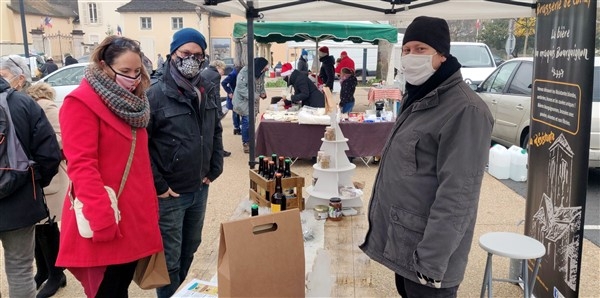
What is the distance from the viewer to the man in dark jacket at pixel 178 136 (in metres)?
2.69

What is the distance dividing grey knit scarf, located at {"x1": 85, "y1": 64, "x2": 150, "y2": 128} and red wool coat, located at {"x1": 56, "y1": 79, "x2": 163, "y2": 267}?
3cm

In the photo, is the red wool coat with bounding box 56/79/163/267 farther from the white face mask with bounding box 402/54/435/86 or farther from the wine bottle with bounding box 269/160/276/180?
the white face mask with bounding box 402/54/435/86

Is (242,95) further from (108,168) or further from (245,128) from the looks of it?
(108,168)

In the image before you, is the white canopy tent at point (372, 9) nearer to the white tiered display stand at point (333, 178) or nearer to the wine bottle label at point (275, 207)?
the white tiered display stand at point (333, 178)

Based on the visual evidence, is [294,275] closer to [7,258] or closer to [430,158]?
[430,158]

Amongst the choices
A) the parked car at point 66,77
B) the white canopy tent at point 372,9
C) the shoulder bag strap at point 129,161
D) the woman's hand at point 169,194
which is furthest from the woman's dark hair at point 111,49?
the parked car at point 66,77

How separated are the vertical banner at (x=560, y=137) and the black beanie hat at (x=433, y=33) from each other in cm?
104

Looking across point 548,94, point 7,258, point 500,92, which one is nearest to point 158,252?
point 7,258

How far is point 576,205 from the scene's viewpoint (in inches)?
107

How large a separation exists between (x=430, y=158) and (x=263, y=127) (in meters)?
5.40

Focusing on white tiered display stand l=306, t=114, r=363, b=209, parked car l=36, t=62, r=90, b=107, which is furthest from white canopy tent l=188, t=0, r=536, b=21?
parked car l=36, t=62, r=90, b=107

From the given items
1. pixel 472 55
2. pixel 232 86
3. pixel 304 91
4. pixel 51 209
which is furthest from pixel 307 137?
pixel 472 55

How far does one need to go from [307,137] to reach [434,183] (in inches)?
209

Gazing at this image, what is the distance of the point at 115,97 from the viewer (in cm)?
221
